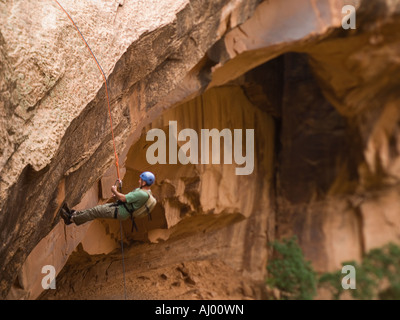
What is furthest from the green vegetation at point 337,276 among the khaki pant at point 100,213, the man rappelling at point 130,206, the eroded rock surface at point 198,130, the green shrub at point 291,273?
the khaki pant at point 100,213

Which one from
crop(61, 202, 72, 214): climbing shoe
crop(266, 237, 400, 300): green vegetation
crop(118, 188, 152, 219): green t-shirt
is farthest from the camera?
crop(266, 237, 400, 300): green vegetation

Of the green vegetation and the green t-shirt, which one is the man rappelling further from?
the green vegetation

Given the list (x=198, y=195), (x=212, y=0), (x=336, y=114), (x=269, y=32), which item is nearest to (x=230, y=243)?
(x=198, y=195)

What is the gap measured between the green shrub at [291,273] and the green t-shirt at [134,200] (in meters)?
4.58

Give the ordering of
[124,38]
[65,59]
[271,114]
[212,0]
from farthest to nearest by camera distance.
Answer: [271,114]
[212,0]
[124,38]
[65,59]

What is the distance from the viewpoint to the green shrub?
6875mm

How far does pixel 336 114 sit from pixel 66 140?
572cm

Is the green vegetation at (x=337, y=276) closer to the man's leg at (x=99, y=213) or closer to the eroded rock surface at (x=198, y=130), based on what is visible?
the eroded rock surface at (x=198, y=130)

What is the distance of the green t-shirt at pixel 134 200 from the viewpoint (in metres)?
3.12

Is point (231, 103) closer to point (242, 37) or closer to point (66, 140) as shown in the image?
point (242, 37)

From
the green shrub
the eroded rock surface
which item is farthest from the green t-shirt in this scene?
the green shrub

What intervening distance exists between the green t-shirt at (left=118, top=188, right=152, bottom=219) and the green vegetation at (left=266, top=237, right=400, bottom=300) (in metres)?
4.58

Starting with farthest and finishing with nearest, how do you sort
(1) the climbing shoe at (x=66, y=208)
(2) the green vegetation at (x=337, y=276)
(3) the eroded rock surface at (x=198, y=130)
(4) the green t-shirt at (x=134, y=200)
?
(2) the green vegetation at (x=337, y=276) < (1) the climbing shoe at (x=66, y=208) < (4) the green t-shirt at (x=134, y=200) < (3) the eroded rock surface at (x=198, y=130)

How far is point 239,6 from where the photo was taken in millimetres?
4305
